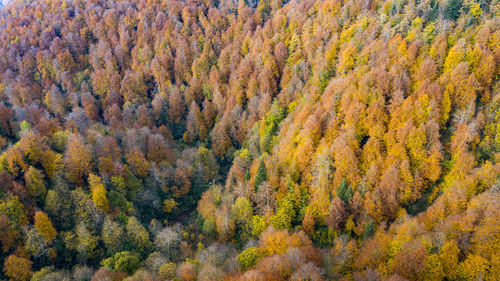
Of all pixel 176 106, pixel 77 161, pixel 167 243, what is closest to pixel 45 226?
pixel 77 161

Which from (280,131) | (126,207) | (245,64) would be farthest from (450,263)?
(245,64)

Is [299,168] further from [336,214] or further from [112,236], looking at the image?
[112,236]

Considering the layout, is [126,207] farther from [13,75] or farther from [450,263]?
[13,75]

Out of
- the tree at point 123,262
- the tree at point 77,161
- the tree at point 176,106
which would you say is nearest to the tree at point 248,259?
the tree at point 123,262

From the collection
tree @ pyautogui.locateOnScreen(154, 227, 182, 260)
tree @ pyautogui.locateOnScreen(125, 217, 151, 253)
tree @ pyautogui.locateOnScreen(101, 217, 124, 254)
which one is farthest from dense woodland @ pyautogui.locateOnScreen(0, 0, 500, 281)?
tree @ pyautogui.locateOnScreen(101, 217, 124, 254)

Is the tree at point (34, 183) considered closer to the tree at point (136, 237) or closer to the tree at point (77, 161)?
the tree at point (77, 161)
